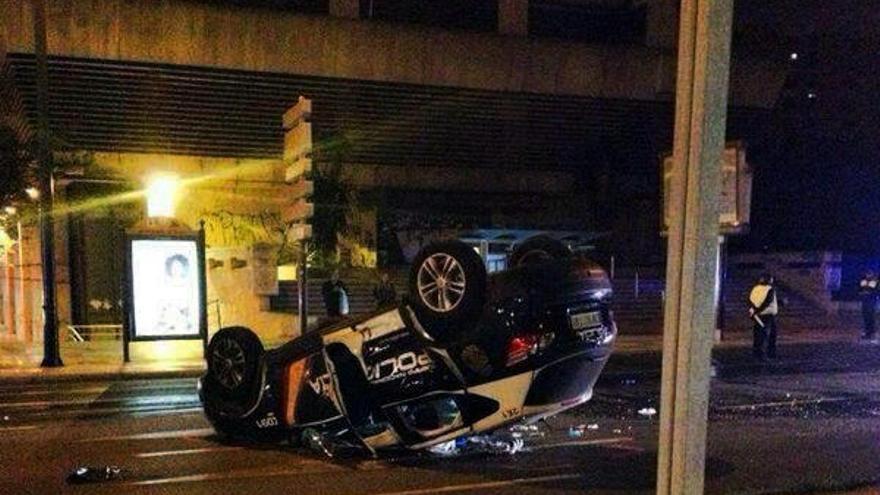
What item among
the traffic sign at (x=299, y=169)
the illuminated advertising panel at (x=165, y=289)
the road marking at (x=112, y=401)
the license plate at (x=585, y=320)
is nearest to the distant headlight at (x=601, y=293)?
the license plate at (x=585, y=320)

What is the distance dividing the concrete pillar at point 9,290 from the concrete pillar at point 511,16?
15797 mm

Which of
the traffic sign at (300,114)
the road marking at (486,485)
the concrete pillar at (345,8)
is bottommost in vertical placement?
the road marking at (486,485)

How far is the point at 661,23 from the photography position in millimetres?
28750

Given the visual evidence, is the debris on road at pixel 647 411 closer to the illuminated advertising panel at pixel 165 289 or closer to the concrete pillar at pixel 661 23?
the illuminated advertising panel at pixel 165 289

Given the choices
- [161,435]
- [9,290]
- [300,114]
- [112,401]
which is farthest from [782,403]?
[9,290]

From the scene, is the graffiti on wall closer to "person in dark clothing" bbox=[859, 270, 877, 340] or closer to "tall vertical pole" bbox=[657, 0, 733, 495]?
"person in dark clothing" bbox=[859, 270, 877, 340]

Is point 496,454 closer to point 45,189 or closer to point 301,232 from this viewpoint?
point 301,232

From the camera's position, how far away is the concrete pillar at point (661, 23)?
28.6m

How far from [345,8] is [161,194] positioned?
7.45 m

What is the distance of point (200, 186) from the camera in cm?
2528

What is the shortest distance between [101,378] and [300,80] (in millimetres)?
12540

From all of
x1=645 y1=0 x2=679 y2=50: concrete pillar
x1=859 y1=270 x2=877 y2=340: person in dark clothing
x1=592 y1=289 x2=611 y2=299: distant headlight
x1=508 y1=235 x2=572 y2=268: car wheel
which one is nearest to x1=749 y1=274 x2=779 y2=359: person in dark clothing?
x1=859 y1=270 x2=877 y2=340: person in dark clothing

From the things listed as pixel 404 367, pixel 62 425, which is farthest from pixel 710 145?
pixel 62 425

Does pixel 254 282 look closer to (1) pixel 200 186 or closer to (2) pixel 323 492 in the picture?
(1) pixel 200 186
